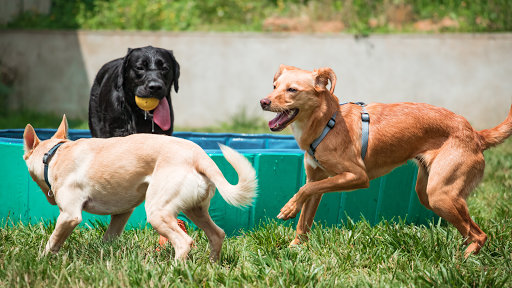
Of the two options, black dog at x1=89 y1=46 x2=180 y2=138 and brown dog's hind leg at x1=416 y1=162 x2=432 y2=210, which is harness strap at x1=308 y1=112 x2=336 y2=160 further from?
black dog at x1=89 y1=46 x2=180 y2=138

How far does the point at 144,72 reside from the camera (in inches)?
146

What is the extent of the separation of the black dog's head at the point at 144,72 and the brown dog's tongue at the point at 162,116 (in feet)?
0.34

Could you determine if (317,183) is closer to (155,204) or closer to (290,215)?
(290,215)

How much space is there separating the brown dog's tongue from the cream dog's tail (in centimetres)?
132

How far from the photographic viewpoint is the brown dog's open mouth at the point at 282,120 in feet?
9.47

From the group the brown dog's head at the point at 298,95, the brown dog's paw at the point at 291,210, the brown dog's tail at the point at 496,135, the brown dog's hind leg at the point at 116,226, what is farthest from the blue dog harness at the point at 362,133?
the brown dog's hind leg at the point at 116,226

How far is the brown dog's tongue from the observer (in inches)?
148

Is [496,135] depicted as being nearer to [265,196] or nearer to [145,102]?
[265,196]

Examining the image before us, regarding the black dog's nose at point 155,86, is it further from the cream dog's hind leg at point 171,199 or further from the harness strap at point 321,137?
the harness strap at point 321,137

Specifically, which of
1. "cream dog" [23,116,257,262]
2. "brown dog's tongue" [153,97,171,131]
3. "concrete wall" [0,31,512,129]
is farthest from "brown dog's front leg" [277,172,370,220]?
"concrete wall" [0,31,512,129]

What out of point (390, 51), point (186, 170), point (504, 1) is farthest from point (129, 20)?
point (186, 170)

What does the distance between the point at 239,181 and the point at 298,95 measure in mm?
796

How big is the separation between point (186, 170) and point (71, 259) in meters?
0.94

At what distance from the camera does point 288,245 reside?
10.5 ft
